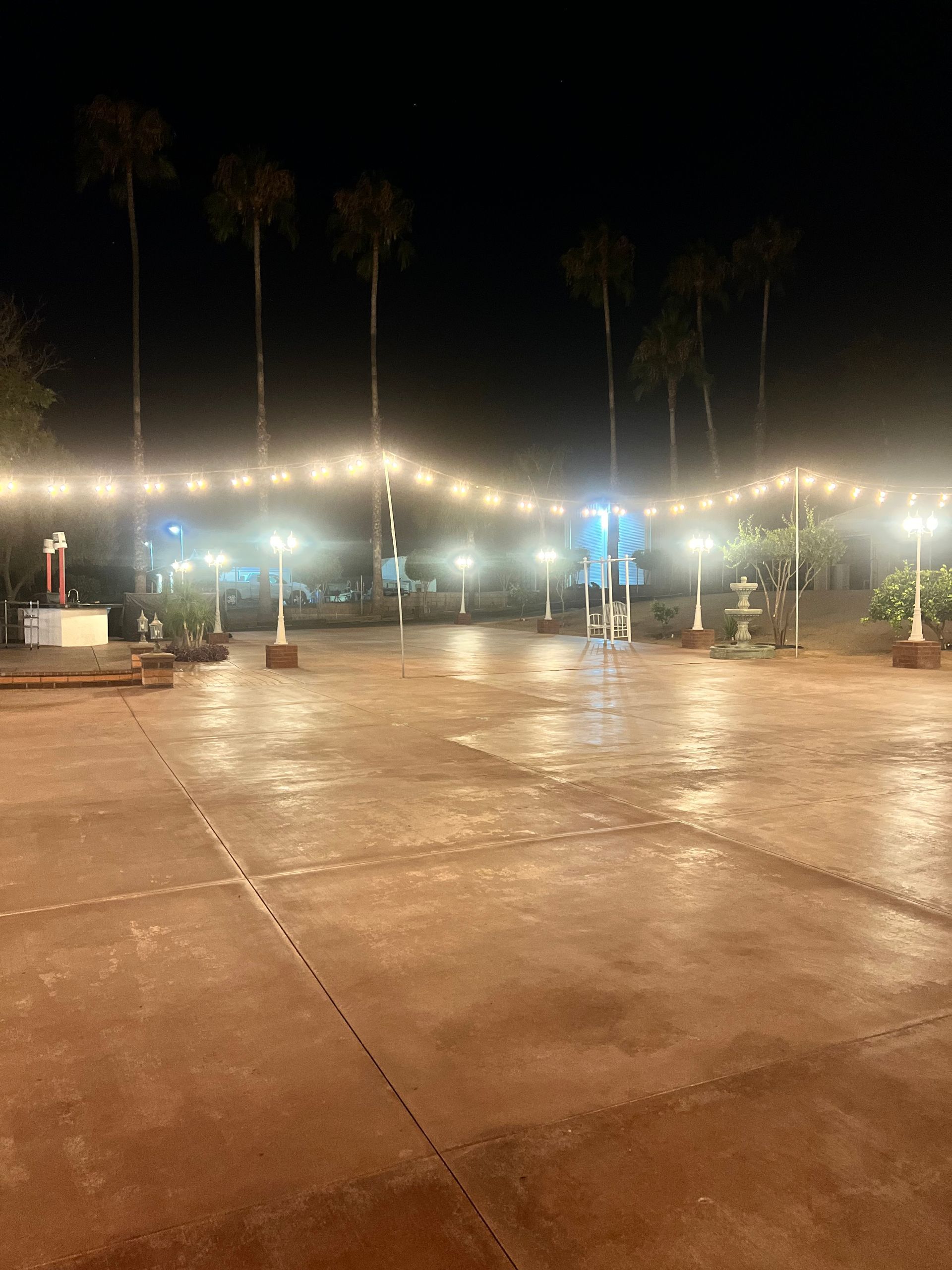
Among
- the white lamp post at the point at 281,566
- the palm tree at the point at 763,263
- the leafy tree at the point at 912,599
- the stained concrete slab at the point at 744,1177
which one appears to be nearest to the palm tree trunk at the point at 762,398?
the palm tree at the point at 763,263

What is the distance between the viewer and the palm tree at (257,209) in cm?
3303

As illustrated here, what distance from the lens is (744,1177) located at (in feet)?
7.44

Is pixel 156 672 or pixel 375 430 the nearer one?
pixel 156 672

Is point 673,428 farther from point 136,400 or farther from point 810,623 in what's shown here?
point 136,400

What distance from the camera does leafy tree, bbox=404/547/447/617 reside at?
50.6m

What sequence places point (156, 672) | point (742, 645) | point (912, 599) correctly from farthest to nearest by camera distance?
point (912, 599) → point (742, 645) → point (156, 672)

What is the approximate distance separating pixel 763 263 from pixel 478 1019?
128ft

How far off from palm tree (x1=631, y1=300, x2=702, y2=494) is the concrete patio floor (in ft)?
104

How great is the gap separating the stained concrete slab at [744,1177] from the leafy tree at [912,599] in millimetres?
18805

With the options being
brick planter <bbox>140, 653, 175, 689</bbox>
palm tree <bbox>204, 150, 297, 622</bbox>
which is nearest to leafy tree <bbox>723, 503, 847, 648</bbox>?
brick planter <bbox>140, 653, 175, 689</bbox>

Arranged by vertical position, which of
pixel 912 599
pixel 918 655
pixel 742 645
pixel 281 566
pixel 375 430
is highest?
pixel 375 430

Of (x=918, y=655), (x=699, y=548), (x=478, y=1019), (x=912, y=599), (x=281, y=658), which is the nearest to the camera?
(x=478, y=1019)

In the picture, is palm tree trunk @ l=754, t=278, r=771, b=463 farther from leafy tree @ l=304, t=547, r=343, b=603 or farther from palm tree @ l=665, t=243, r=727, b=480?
leafy tree @ l=304, t=547, r=343, b=603

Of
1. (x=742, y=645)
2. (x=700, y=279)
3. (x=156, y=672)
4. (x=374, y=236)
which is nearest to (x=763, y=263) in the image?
(x=700, y=279)
